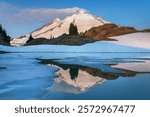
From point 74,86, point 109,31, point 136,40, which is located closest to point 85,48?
point 136,40

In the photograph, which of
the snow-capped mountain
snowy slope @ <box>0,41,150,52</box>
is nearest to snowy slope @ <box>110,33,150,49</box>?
snowy slope @ <box>0,41,150,52</box>

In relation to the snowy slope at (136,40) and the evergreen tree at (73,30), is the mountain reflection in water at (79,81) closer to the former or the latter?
the snowy slope at (136,40)

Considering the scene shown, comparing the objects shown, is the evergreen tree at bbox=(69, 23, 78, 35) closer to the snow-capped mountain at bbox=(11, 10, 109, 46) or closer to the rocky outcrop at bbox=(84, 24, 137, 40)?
the snow-capped mountain at bbox=(11, 10, 109, 46)

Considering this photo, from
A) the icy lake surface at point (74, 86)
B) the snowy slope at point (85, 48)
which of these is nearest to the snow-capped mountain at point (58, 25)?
the snowy slope at point (85, 48)

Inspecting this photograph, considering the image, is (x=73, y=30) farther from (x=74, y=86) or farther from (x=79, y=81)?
(x=74, y=86)

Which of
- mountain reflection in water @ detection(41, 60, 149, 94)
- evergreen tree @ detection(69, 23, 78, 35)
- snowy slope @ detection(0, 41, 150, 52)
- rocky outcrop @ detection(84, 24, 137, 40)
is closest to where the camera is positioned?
mountain reflection in water @ detection(41, 60, 149, 94)

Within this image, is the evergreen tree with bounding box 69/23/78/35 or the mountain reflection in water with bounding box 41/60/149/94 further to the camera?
the evergreen tree with bounding box 69/23/78/35

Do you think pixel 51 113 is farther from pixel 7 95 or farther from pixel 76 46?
pixel 76 46

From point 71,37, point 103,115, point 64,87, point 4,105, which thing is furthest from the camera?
point 71,37

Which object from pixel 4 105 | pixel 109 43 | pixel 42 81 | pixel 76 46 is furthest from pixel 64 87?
pixel 109 43
